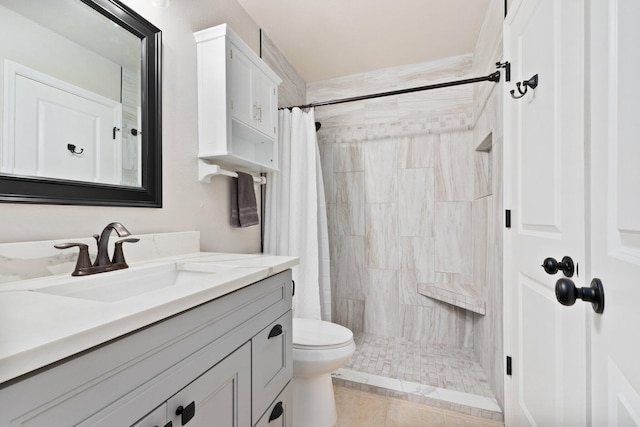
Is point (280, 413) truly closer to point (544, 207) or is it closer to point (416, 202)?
point (544, 207)

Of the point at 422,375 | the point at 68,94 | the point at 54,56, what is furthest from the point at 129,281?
the point at 422,375

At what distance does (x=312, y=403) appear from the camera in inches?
→ 59.2

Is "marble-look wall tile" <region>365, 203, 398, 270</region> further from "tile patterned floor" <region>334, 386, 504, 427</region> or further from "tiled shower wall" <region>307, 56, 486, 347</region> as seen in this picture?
"tile patterned floor" <region>334, 386, 504, 427</region>

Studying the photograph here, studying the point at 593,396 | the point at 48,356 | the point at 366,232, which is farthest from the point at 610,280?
the point at 366,232

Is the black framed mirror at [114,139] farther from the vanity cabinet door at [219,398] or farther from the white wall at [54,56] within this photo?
the vanity cabinet door at [219,398]

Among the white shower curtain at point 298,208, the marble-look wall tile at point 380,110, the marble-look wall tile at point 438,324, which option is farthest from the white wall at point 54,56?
the marble-look wall tile at point 438,324

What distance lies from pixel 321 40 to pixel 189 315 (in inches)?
87.4

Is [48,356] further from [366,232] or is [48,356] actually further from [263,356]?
[366,232]

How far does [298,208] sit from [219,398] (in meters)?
1.45

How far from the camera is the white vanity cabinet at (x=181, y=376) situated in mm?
410

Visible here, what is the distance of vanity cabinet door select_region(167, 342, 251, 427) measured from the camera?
62 centimetres

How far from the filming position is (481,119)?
2.02 metres

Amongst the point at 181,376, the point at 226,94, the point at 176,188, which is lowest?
the point at 181,376

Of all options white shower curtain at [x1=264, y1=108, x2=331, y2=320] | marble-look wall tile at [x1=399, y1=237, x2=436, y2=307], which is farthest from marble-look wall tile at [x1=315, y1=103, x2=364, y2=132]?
marble-look wall tile at [x1=399, y1=237, x2=436, y2=307]
